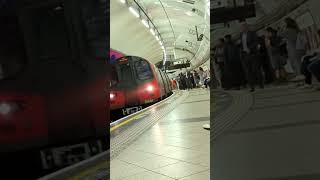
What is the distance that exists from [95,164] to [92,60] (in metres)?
0.58

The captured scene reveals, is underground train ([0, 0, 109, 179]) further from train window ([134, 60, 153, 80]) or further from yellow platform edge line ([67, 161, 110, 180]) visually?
train window ([134, 60, 153, 80])

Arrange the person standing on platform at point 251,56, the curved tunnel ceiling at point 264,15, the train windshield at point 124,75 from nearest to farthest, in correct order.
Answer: the curved tunnel ceiling at point 264,15 < the person standing on platform at point 251,56 < the train windshield at point 124,75

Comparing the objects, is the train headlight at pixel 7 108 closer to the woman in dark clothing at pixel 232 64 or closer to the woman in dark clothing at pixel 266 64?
the woman in dark clothing at pixel 232 64

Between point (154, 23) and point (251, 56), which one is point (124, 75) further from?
point (251, 56)

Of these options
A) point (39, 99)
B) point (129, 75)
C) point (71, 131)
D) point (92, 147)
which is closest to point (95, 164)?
point (92, 147)

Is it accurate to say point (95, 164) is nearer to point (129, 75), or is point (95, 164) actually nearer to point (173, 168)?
point (173, 168)

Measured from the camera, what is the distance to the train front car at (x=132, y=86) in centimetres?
449

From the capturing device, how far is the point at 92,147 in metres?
1.67

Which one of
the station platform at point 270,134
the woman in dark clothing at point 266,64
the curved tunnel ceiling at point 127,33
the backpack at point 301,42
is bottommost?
the station platform at point 270,134

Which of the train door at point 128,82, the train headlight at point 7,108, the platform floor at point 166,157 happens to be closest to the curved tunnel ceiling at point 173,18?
the train door at point 128,82

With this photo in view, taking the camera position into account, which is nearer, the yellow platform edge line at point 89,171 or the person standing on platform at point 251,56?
the person standing on platform at point 251,56

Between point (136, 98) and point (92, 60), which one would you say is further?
point (136, 98)

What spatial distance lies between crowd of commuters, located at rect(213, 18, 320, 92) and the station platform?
1.4 inches

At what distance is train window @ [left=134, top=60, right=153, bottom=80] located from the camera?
5614mm
